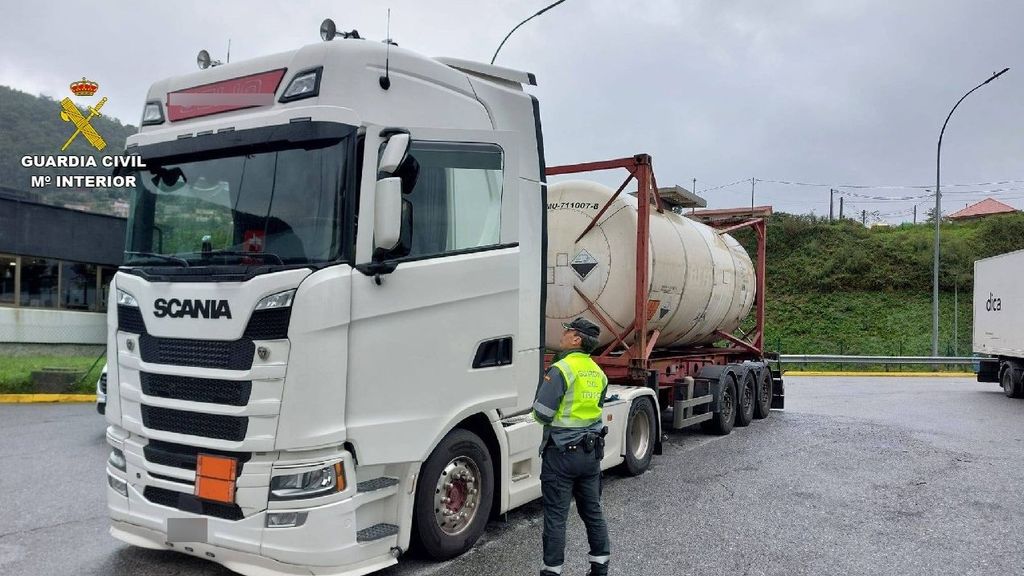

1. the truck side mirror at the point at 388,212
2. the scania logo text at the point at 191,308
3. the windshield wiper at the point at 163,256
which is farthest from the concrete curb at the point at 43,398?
the truck side mirror at the point at 388,212

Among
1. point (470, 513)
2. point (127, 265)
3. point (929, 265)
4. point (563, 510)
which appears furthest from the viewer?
point (929, 265)

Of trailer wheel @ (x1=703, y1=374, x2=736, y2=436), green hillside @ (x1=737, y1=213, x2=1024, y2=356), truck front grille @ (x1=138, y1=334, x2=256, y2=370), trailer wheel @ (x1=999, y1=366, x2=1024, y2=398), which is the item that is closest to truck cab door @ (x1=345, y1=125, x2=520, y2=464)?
truck front grille @ (x1=138, y1=334, x2=256, y2=370)

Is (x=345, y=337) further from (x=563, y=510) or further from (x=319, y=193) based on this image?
(x=563, y=510)

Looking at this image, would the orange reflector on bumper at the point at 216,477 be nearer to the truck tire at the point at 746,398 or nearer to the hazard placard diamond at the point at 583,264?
the hazard placard diamond at the point at 583,264

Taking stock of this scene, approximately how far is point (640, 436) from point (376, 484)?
409 cm

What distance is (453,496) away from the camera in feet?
15.6

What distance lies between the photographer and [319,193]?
3.97 m

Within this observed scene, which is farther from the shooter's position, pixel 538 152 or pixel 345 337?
pixel 538 152

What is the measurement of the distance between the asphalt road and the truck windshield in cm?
210

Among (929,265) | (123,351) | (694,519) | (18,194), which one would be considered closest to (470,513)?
(694,519)

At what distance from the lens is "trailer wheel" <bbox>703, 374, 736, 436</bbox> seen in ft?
32.7

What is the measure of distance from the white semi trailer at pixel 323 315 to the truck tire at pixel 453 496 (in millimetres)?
16

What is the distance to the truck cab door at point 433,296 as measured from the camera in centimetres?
404

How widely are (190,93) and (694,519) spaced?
504 centimetres
